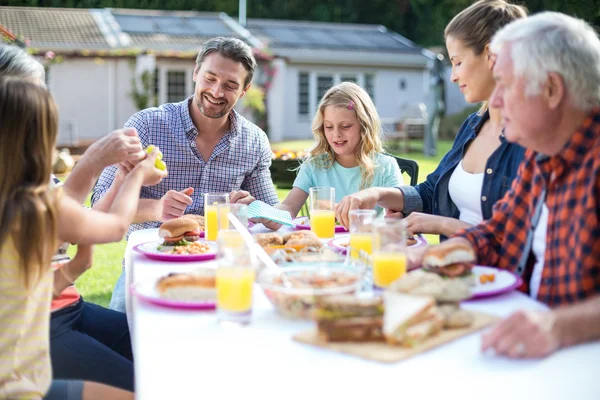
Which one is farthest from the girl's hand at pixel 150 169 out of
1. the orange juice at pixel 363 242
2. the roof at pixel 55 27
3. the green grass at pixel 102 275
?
the roof at pixel 55 27

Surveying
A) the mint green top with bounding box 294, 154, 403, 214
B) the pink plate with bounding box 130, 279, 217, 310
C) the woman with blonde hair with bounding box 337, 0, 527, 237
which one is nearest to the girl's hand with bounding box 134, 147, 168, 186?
the pink plate with bounding box 130, 279, 217, 310

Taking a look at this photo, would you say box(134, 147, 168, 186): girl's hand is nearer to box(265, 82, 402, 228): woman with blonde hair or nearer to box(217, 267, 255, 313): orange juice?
box(217, 267, 255, 313): orange juice

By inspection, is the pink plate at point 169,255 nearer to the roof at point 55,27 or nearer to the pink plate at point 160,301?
the pink plate at point 160,301

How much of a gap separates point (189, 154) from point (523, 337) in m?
2.83

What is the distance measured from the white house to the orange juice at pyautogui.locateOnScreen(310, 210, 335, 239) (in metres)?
17.8

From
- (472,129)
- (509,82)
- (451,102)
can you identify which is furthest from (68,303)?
(451,102)

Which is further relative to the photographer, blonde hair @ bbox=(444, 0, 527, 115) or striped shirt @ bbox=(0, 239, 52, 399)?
blonde hair @ bbox=(444, 0, 527, 115)

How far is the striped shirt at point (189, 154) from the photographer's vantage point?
13.1 feet

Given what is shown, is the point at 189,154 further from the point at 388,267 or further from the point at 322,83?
the point at 322,83

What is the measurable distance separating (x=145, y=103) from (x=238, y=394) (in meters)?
20.4

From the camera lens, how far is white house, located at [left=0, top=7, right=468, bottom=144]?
21.0 m

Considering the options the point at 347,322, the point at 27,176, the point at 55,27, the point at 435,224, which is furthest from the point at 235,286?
the point at 55,27

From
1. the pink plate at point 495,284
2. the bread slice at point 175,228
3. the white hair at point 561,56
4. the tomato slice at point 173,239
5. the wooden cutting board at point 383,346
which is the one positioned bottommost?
the tomato slice at point 173,239

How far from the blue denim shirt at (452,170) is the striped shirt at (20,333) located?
1888 mm
